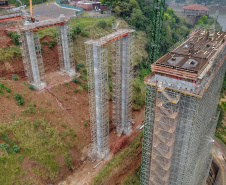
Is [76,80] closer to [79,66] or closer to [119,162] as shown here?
[79,66]

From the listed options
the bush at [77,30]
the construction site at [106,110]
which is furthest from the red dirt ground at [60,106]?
the bush at [77,30]

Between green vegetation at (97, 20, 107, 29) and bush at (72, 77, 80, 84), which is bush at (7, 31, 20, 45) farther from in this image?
green vegetation at (97, 20, 107, 29)

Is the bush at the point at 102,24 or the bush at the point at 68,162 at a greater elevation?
the bush at the point at 102,24

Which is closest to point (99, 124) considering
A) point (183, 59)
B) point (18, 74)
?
point (183, 59)

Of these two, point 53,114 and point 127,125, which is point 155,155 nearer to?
point 127,125

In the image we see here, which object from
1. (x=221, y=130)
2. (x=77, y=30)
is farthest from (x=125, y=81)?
(x=221, y=130)

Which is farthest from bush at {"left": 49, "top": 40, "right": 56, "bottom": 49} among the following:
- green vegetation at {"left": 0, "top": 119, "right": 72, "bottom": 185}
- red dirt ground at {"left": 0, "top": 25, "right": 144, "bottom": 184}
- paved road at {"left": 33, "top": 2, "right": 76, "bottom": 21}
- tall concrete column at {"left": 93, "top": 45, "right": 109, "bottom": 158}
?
tall concrete column at {"left": 93, "top": 45, "right": 109, "bottom": 158}

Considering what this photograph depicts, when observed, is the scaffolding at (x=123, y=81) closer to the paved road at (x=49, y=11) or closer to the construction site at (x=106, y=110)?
the construction site at (x=106, y=110)
